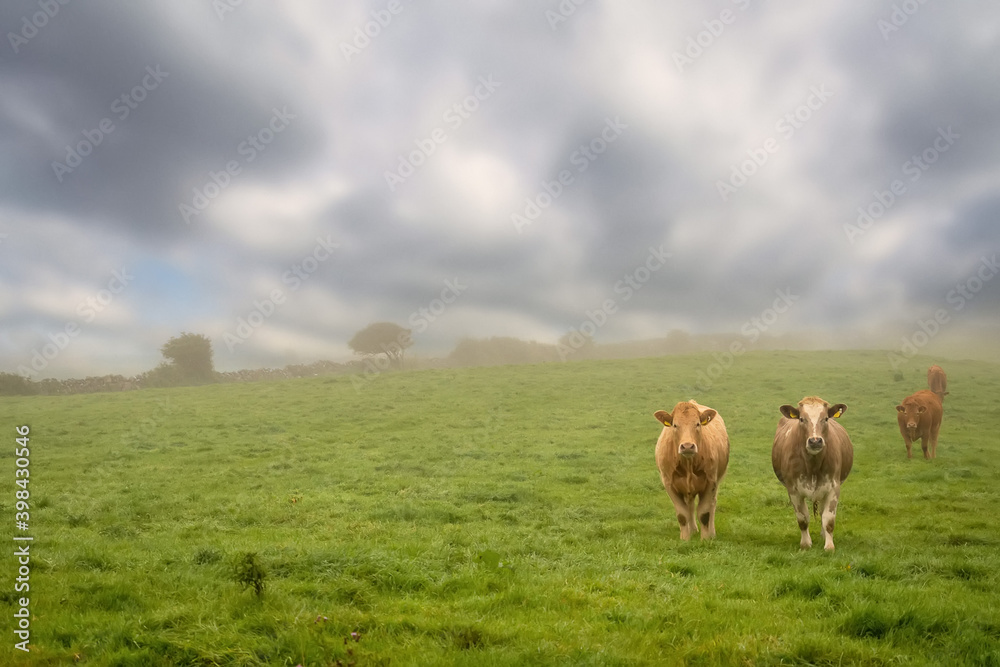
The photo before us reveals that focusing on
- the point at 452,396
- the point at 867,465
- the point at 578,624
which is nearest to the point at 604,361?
the point at 452,396

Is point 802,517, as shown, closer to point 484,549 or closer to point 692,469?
point 692,469

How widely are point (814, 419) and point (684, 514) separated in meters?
2.81

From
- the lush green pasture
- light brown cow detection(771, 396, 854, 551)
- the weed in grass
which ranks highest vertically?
light brown cow detection(771, 396, 854, 551)

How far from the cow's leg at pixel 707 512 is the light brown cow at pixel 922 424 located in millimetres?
11875

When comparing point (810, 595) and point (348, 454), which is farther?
point (348, 454)

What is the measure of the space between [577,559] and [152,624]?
5.55 metres

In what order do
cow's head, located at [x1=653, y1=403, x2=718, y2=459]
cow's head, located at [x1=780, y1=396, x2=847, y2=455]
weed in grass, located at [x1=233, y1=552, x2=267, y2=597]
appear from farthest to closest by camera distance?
cow's head, located at [x1=653, y1=403, x2=718, y2=459], cow's head, located at [x1=780, y1=396, x2=847, y2=455], weed in grass, located at [x1=233, y1=552, x2=267, y2=597]

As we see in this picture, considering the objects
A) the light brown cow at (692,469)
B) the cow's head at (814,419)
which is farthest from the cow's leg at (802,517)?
the light brown cow at (692,469)

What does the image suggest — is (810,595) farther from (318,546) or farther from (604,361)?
(604,361)

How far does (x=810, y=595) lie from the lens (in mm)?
6633

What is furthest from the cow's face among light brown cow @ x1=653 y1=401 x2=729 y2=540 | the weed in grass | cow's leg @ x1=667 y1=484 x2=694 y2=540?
the weed in grass

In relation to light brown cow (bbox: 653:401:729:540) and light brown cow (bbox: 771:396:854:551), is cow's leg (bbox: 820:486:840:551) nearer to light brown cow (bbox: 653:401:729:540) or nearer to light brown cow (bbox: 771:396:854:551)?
light brown cow (bbox: 771:396:854:551)

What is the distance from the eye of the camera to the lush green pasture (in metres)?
5.21

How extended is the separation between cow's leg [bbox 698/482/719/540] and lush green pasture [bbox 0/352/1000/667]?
64 cm
